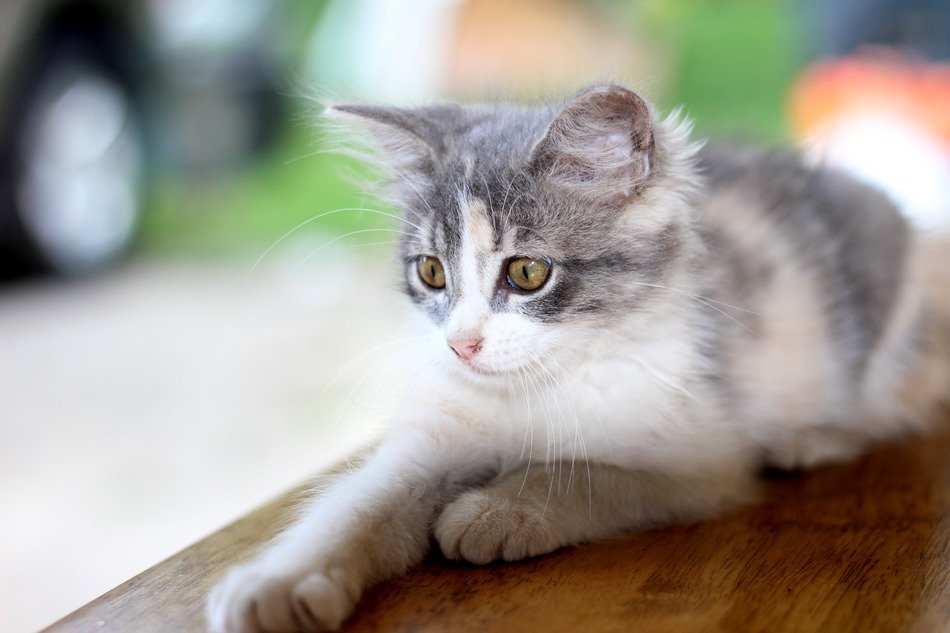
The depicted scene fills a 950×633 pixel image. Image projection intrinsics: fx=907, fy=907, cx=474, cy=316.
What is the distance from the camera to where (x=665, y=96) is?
443 centimetres

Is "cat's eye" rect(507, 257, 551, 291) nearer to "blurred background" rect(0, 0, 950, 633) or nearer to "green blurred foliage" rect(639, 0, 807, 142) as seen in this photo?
"blurred background" rect(0, 0, 950, 633)

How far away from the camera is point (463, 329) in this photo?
4.25 ft

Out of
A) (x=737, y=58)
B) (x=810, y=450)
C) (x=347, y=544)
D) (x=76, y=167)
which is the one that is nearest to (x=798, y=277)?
(x=810, y=450)

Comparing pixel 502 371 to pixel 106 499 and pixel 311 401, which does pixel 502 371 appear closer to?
pixel 106 499

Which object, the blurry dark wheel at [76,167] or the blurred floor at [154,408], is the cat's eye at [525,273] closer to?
the blurred floor at [154,408]

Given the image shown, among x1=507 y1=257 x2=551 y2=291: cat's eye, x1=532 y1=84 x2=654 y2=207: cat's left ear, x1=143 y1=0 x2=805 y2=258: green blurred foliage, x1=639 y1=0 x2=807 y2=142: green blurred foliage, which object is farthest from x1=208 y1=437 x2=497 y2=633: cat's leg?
x1=639 y1=0 x2=807 y2=142: green blurred foliage

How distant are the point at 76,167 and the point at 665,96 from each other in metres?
3.00

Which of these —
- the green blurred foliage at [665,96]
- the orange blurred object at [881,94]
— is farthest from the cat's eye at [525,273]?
the orange blurred object at [881,94]

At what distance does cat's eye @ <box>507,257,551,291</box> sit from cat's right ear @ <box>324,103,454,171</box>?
0.84 feet

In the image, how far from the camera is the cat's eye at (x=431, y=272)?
143 centimetres

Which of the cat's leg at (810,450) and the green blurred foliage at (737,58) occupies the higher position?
the green blurred foliage at (737,58)

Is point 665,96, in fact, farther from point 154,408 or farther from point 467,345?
point 467,345

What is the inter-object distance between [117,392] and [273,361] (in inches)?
24.7

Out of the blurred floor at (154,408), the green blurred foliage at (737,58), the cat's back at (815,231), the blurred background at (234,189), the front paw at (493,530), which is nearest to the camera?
the front paw at (493,530)
